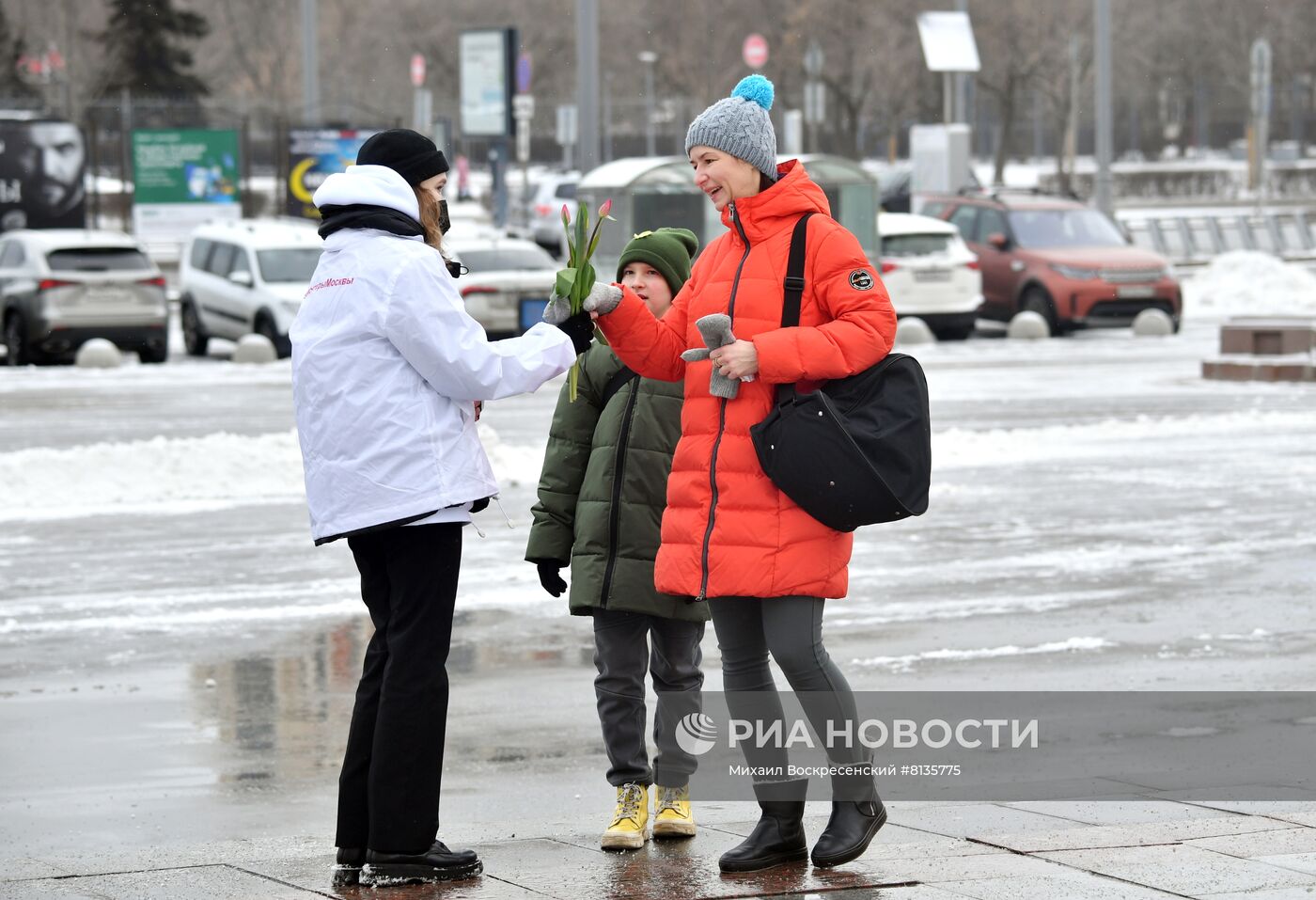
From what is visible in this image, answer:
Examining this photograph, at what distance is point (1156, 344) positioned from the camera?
83.5ft

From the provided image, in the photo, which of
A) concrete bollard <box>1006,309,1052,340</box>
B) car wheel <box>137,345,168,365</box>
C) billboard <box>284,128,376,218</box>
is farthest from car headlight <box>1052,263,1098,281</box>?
billboard <box>284,128,376,218</box>

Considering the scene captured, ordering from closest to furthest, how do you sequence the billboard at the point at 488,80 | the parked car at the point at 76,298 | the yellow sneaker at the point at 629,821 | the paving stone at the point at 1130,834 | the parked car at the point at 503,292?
the paving stone at the point at 1130,834 → the yellow sneaker at the point at 629,821 → the parked car at the point at 76,298 → the parked car at the point at 503,292 → the billboard at the point at 488,80

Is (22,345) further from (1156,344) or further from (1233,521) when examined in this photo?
(1233,521)

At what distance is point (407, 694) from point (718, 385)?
1038 millimetres

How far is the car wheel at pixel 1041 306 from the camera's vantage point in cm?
2694

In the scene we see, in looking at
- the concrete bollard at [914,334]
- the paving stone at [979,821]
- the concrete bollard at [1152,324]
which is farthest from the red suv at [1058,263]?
the paving stone at [979,821]

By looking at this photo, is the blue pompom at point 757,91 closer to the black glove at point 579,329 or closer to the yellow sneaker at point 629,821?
the black glove at point 579,329

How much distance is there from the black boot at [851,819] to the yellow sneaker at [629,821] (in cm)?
52

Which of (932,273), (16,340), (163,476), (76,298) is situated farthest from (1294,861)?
(932,273)

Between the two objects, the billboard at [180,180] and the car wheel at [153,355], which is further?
the billboard at [180,180]

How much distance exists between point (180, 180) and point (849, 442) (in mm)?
31527

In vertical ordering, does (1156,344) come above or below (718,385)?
below

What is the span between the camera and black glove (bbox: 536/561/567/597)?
18.2ft

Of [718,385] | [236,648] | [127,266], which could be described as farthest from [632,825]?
[127,266]
